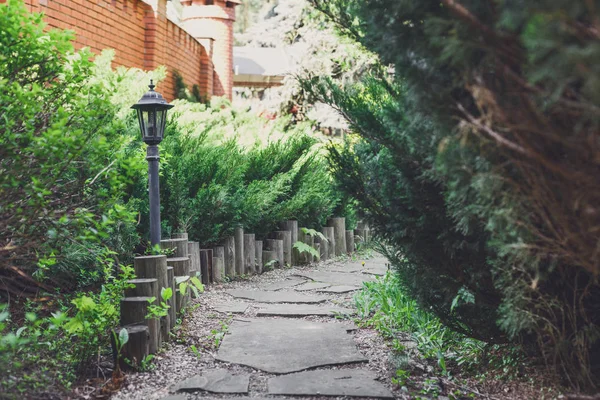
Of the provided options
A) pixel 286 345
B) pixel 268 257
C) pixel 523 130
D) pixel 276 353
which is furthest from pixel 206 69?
pixel 523 130

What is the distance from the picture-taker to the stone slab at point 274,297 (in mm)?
5402

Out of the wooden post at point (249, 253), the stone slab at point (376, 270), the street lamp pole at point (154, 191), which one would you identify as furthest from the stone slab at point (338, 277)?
the street lamp pole at point (154, 191)

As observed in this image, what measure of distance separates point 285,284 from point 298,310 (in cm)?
130

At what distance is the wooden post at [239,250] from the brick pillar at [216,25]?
11.0 metres

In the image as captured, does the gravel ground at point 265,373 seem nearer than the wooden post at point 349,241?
Yes

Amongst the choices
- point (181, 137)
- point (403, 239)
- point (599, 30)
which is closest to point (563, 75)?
point (599, 30)

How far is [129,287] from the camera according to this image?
3.52 meters

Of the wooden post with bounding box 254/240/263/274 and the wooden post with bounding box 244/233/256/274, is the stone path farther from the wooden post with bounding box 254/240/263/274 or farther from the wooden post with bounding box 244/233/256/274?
the wooden post with bounding box 254/240/263/274

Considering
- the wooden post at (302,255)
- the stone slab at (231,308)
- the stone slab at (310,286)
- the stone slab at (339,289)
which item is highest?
the wooden post at (302,255)

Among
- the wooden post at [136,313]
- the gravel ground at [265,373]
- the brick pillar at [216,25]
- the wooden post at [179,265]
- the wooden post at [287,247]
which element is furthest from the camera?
the brick pillar at [216,25]

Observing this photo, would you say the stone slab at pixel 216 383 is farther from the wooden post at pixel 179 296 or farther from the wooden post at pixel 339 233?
the wooden post at pixel 339 233

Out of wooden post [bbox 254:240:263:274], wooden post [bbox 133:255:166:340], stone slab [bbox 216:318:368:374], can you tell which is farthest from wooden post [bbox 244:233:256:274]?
wooden post [bbox 133:255:166:340]

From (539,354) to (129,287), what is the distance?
233 centimetres

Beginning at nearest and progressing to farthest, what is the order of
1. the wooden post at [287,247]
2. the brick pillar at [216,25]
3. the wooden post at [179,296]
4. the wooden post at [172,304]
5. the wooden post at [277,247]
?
the wooden post at [172,304]
the wooden post at [179,296]
the wooden post at [277,247]
the wooden post at [287,247]
the brick pillar at [216,25]
